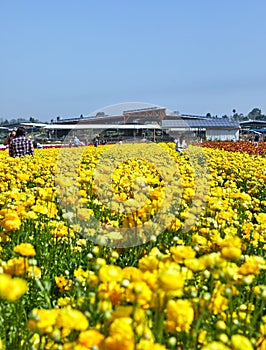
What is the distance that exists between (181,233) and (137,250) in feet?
1.12

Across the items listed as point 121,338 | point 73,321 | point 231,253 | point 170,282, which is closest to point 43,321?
point 73,321

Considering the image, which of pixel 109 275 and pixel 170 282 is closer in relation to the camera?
pixel 170 282

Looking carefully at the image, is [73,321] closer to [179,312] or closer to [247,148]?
[179,312]

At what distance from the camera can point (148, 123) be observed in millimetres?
40031

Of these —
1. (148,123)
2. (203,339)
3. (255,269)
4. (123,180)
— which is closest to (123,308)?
(203,339)

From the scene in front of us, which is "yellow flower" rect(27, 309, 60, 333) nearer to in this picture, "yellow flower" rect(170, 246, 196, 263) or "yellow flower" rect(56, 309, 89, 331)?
"yellow flower" rect(56, 309, 89, 331)

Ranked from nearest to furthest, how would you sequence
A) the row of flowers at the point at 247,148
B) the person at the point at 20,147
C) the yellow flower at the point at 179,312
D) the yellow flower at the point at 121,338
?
the yellow flower at the point at 121,338 → the yellow flower at the point at 179,312 → the person at the point at 20,147 → the row of flowers at the point at 247,148

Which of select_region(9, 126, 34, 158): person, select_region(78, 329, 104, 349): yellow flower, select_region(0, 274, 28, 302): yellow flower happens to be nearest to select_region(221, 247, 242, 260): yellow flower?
select_region(78, 329, 104, 349): yellow flower

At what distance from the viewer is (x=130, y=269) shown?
1.54 m

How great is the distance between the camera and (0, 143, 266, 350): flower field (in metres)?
1.29

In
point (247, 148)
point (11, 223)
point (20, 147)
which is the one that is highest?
point (11, 223)

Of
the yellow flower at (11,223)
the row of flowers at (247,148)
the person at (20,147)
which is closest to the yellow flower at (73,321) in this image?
the yellow flower at (11,223)

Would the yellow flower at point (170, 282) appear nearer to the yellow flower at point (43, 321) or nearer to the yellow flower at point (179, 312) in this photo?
the yellow flower at point (179, 312)

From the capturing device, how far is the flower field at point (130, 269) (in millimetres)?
1288
